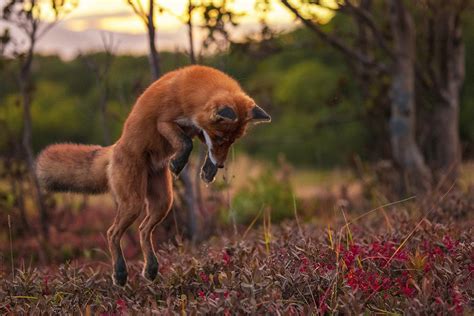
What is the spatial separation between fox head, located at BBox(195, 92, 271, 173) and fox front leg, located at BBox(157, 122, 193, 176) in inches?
5.6

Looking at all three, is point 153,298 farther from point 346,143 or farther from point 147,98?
point 346,143

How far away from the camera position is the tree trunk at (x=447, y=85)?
13.5m

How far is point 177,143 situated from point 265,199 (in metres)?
9.44

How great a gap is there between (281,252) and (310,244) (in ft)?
0.86

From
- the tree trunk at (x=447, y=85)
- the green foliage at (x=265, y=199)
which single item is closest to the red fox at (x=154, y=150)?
the green foliage at (x=265, y=199)

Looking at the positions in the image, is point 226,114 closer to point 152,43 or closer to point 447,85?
point 152,43

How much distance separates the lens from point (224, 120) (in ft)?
15.1

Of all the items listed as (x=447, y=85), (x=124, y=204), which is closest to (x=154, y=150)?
(x=124, y=204)

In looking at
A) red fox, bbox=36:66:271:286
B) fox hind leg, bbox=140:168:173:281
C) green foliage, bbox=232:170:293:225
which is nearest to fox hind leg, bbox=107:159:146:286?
red fox, bbox=36:66:271:286

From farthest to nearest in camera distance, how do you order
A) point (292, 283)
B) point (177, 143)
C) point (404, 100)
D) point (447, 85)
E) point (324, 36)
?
1. point (447, 85)
2. point (404, 100)
3. point (324, 36)
4. point (292, 283)
5. point (177, 143)

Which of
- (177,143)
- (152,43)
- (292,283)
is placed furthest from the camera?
(152,43)

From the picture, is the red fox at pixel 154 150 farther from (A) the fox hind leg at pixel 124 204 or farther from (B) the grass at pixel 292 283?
(B) the grass at pixel 292 283

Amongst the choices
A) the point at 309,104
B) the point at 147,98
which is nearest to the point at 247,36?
the point at 147,98

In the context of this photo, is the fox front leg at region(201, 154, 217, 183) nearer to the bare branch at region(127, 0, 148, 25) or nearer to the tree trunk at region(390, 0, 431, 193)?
the bare branch at region(127, 0, 148, 25)
